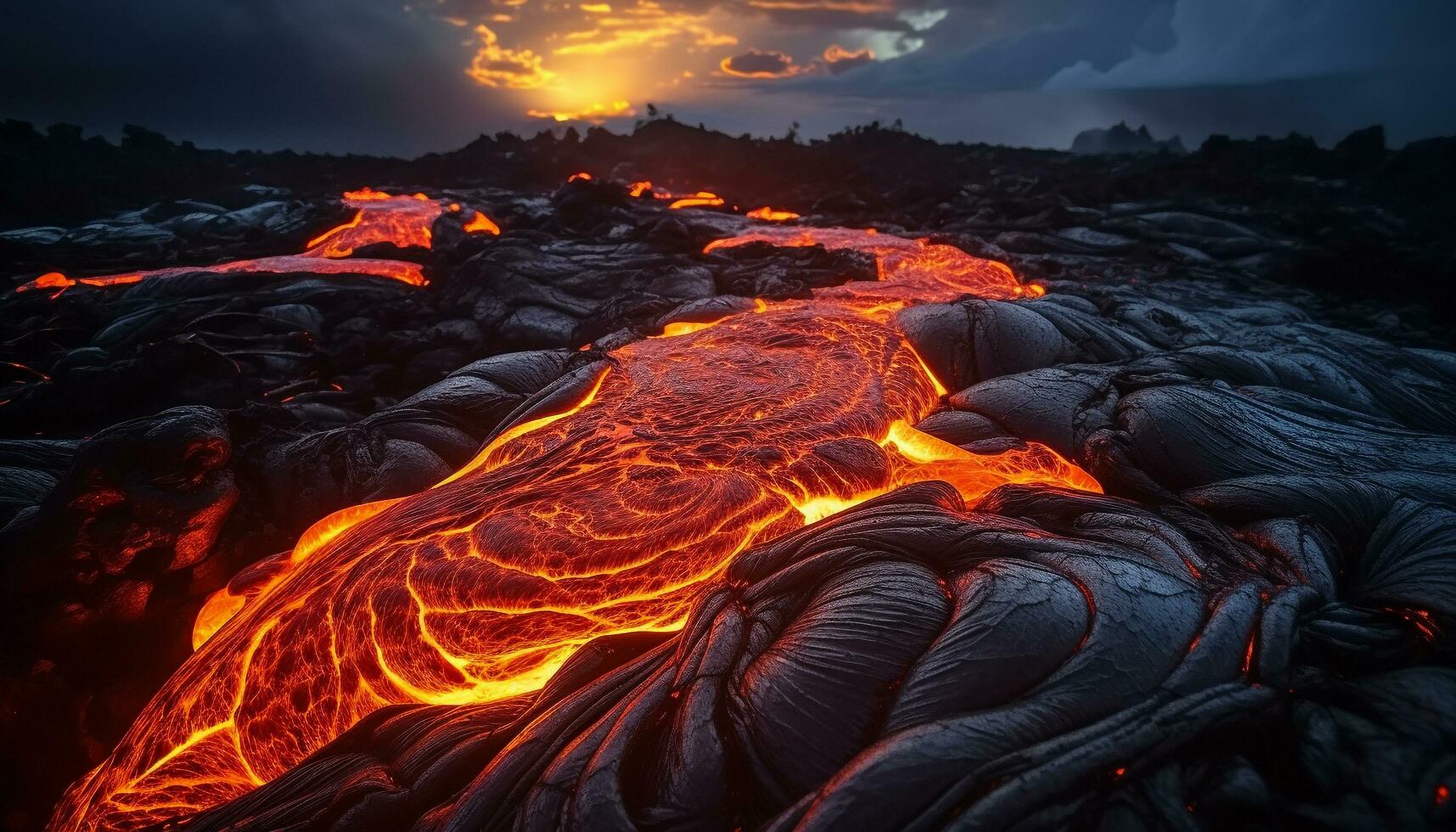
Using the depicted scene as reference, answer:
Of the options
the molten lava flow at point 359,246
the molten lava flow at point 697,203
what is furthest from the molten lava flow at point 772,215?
the molten lava flow at point 359,246

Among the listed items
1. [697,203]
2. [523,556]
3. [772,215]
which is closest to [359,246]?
[697,203]

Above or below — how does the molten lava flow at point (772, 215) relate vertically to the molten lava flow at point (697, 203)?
below

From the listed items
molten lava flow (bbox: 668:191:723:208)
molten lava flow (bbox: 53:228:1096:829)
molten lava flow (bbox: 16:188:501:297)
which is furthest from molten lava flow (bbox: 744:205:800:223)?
molten lava flow (bbox: 53:228:1096:829)

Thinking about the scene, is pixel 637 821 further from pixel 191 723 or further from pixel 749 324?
pixel 749 324

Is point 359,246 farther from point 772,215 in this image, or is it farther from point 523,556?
point 523,556

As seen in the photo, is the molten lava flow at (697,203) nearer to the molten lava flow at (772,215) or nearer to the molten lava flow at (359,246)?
the molten lava flow at (772,215)

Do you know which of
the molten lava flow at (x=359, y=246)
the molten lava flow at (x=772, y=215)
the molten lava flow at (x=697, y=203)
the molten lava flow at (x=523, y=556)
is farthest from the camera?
the molten lava flow at (x=697, y=203)

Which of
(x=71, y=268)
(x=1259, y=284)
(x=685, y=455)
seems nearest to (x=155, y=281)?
(x=71, y=268)
